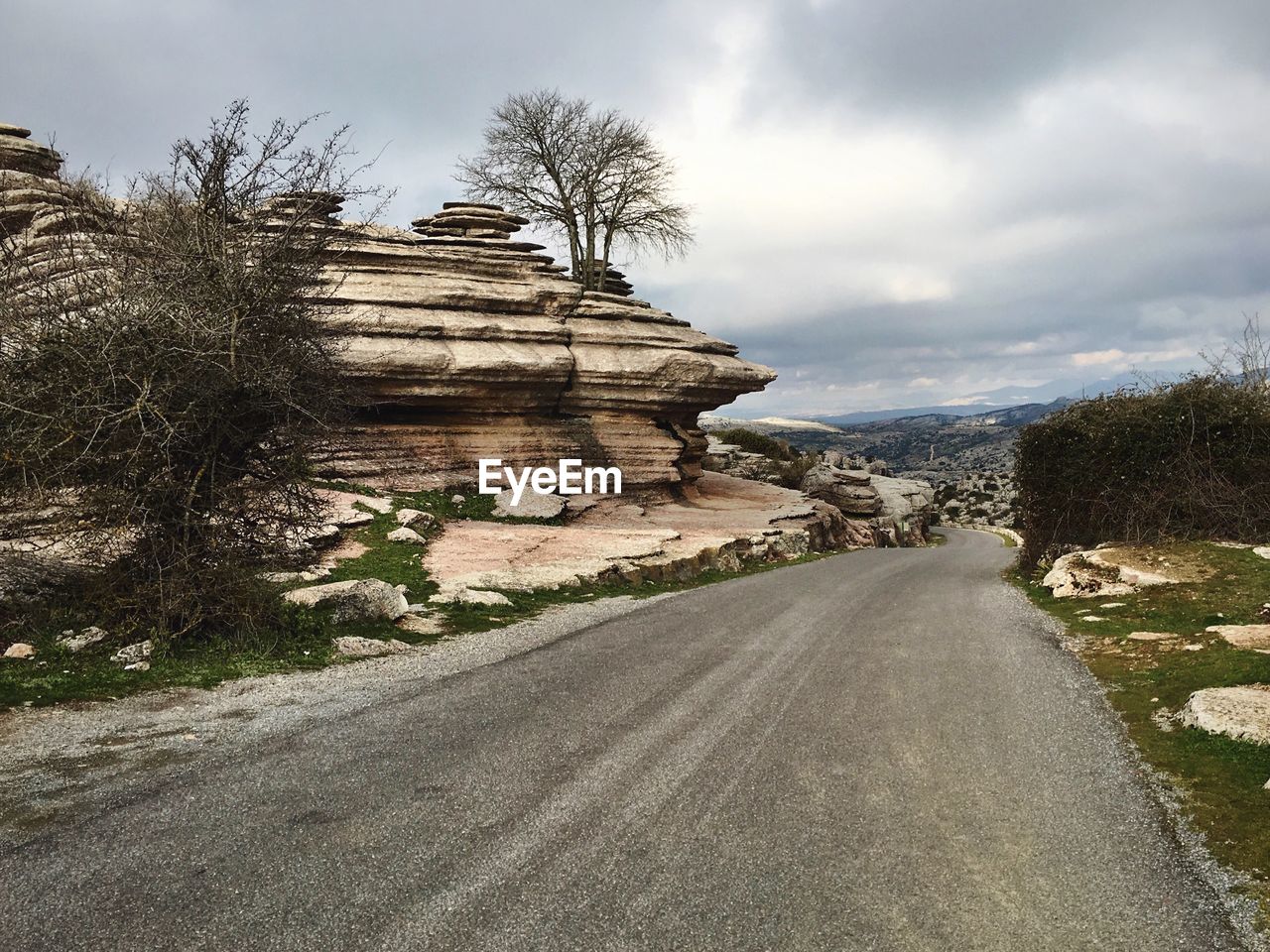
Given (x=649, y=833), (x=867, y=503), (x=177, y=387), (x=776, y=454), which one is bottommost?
(x=867, y=503)

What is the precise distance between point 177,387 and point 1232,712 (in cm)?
1188

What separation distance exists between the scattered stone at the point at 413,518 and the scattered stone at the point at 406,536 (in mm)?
878

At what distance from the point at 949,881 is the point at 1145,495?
15734 mm

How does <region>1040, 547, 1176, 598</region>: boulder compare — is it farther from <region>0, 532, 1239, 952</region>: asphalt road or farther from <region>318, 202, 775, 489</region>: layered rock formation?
<region>318, 202, 775, 489</region>: layered rock formation

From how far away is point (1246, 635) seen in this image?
1014 centimetres

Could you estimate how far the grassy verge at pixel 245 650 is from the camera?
→ 838 centimetres

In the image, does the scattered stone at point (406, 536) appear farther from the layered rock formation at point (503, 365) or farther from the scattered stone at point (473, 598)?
the layered rock formation at point (503, 365)

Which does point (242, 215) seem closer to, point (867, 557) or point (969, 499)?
point (867, 557)

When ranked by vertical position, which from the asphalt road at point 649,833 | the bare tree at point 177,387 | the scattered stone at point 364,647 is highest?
the bare tree at point 177,387

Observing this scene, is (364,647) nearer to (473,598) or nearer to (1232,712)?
(473,598)

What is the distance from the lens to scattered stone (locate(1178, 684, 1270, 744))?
6809 millimetres

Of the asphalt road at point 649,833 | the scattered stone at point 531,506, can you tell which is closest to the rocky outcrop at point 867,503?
the scattered stone at point 531,506

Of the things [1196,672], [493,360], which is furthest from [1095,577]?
[493,360]

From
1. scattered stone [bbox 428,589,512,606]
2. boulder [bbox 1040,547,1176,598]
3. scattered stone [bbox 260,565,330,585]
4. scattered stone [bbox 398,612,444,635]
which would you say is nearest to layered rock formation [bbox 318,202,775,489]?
scattered stone [bbox 260,565,330,585]
